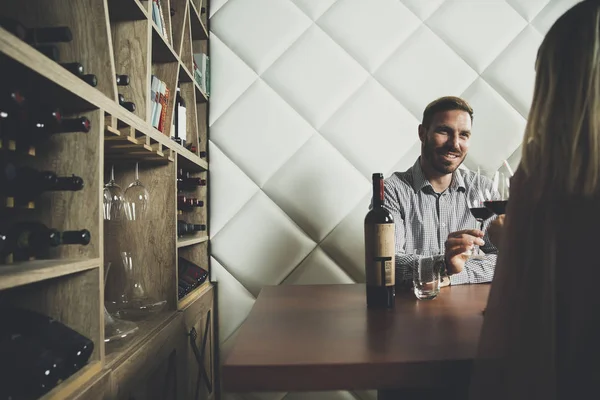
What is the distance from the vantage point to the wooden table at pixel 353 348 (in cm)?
65

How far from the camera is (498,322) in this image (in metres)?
0.59

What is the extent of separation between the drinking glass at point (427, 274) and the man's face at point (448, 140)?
3.02ft

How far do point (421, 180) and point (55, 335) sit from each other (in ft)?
4.73

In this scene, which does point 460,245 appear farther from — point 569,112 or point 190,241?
point 190,241

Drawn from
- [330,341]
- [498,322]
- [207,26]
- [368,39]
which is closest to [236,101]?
[207,26]

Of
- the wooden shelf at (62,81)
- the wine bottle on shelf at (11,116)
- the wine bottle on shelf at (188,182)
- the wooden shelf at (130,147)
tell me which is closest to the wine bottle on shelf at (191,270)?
the wine bottle on shelf at (188,182)

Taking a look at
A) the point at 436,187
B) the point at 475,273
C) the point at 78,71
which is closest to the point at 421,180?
the point at 436,187

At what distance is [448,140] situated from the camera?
1.91 meters

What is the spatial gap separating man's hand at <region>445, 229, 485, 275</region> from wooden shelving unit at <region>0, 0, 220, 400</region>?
0.82 m

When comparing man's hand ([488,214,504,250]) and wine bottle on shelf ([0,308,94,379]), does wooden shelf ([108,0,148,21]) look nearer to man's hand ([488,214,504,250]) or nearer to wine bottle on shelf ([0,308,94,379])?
wine bottle on shelf ([0,308,94,379])

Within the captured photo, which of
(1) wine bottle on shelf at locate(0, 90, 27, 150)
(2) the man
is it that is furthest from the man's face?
(1) wine bottle on shelf at locate(0, 90, 27, 150)

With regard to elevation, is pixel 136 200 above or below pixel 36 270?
above

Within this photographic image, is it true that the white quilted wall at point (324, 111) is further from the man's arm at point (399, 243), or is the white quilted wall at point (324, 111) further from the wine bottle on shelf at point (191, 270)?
the man's arm at point (399, 243)

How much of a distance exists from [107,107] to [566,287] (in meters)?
0.96
